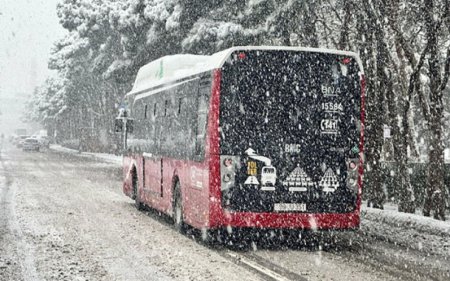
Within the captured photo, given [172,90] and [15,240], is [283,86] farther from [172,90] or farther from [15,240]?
[15,240]

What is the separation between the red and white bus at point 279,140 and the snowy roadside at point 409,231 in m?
1.32

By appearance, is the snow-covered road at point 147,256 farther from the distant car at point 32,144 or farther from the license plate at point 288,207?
the distant car at point 32,144

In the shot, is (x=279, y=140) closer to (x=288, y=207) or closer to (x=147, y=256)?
(x=288, y=207)

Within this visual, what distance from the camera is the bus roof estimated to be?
11.8m

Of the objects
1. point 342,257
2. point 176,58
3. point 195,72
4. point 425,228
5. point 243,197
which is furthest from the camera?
point 176,58

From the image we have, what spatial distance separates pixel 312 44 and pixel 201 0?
22.6 ft

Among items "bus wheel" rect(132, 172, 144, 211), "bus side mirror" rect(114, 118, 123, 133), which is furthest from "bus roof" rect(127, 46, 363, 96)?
"bus wheel" rect(132, 172, 144, 211)

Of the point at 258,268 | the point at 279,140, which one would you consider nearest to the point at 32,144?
the point at 279,140

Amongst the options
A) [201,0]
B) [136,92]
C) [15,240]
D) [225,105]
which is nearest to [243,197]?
[225,105]

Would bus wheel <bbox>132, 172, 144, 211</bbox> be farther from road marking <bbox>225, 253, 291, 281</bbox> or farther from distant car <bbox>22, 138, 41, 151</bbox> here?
distant car <bbox>22, 138, 41, 151</bbox>

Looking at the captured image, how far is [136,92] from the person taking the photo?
61.3ft

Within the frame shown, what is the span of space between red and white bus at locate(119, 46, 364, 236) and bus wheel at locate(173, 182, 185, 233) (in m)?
1.36

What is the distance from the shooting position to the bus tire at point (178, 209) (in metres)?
13.7

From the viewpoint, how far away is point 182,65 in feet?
50.1
